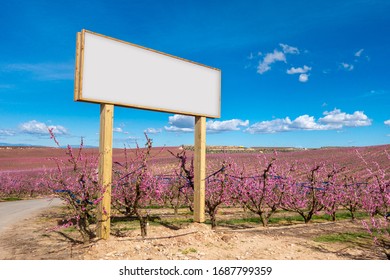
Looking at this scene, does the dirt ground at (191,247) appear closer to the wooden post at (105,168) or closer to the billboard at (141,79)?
the wooden post at (105,168)

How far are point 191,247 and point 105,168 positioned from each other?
101 inches

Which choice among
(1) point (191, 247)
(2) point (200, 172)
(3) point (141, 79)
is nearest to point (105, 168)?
(3) point (141, 79)

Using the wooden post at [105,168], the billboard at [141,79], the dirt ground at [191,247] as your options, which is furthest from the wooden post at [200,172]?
the wooden post at [105,168]

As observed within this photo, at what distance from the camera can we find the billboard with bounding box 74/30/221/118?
7.37 meters

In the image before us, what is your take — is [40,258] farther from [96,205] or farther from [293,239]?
[293,239]

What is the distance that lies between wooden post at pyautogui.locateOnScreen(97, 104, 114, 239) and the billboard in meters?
0.49

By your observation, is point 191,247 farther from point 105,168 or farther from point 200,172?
point 200,172

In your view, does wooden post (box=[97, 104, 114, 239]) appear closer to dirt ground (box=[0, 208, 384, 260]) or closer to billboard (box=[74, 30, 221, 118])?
dirt ground (box=[0, 208, 384, 260])

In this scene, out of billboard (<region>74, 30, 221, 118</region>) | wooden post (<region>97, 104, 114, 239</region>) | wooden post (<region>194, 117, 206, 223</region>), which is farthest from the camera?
wooden post (<region>194, 117, 206, 223</region>)

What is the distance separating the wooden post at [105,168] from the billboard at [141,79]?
487mm

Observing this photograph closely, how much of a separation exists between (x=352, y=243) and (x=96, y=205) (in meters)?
6.00

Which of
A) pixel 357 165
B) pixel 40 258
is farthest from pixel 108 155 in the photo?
pixel 357 165

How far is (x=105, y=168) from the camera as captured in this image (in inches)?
297

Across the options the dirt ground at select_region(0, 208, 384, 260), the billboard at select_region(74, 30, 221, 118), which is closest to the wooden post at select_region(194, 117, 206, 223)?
the billboard at select_region(74, 30, 221, 118)
